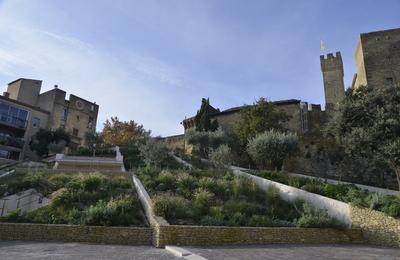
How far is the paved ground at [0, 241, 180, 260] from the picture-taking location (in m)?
7.28

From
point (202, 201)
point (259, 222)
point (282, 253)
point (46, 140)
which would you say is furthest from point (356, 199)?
point (46, 140)

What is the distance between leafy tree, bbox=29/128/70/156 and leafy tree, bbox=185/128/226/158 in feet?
45.0

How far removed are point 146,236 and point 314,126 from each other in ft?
90.2

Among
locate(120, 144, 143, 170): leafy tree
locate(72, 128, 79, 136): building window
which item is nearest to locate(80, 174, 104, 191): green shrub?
locate(120, 144, 143, 170): leafy tree

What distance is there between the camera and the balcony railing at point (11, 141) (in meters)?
34.2

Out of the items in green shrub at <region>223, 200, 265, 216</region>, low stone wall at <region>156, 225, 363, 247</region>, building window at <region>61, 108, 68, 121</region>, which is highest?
building window at <region>61, 108, 68, 121</region>

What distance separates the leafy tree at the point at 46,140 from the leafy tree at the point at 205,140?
13.7m

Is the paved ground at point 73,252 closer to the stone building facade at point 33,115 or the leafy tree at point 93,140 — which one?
the leafy tree at point 93,140

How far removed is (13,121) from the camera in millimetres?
36344

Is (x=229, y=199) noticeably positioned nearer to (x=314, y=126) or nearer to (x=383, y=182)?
(x=383, y=182)

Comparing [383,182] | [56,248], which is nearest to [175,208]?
[56,248]

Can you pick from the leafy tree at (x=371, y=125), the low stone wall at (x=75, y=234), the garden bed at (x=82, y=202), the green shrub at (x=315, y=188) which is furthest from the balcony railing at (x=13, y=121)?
the green shrub at (x=315, y=188)

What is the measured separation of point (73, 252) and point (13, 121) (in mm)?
33755

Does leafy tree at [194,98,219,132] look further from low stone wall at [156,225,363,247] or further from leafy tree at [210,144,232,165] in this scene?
low stone wall at [156,225,363,247]
